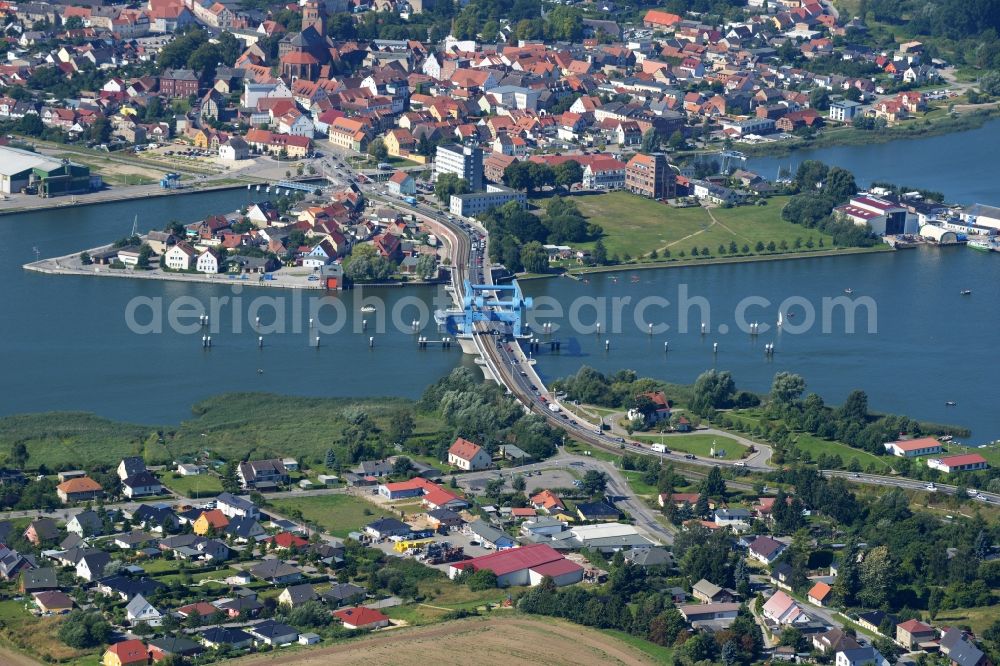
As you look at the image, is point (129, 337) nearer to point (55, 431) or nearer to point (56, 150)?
point (55, 431)

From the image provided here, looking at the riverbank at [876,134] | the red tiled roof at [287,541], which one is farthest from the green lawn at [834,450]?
the riverbank at [876,134]

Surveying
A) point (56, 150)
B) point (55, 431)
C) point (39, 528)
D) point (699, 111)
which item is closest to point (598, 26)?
point (699, 111)

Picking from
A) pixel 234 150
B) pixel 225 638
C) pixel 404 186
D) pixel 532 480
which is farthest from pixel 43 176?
pixel 225 638

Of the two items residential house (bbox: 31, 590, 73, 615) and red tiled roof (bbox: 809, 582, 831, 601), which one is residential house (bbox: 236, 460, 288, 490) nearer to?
residential house (bbox: 31, 590, 73, 615)

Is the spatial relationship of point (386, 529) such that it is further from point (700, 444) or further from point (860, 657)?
point (860, 657)

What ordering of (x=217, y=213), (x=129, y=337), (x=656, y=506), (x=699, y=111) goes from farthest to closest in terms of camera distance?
1. (x=699, y=111)
2. (x=217, y=213)
3. (x=129, y=337)
4. (x=656, y=506)

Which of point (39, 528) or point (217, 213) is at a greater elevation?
point (217, 213)
